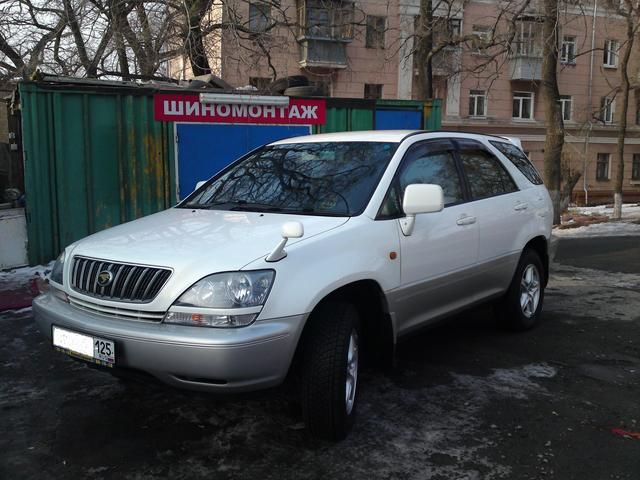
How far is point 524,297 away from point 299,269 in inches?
116

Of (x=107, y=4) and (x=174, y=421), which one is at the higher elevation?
(x=107, y=4)

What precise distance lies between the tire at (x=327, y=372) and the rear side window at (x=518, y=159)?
2740 millimetres

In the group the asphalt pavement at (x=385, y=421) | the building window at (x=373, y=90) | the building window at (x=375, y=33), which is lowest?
the asphalt pavement at (x=385, y=421)

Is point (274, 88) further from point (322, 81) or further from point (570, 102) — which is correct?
point (570, 102)

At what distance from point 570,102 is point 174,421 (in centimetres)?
3106

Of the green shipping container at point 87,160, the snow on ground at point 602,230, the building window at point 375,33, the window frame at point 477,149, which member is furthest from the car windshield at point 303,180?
the building window at point 375,33

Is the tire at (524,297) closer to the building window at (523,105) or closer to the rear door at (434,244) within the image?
the rear door at (434,244)

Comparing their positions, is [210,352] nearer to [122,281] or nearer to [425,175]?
[122,281]

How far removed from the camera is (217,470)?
3.04 metres

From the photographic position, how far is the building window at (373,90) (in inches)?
1061

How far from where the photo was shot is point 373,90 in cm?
2709

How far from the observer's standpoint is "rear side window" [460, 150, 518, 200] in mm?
4723

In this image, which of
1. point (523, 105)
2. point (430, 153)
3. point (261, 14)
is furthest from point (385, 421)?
point (523, 105)

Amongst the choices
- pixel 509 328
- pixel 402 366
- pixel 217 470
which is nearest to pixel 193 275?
pixel 217 470
